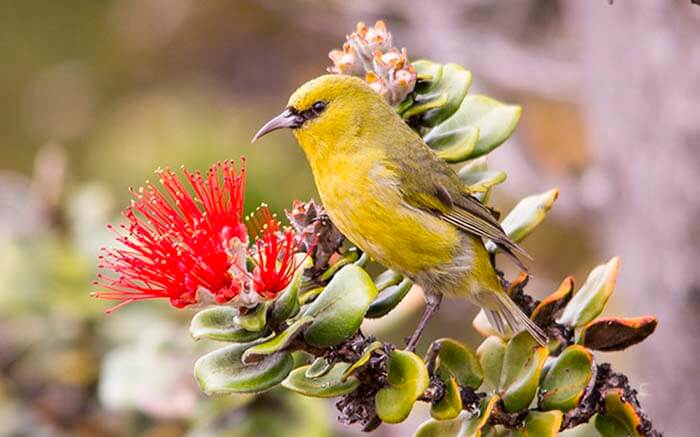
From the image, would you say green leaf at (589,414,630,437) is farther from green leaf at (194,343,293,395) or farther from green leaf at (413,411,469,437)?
green leaf at (194,343,293,395)

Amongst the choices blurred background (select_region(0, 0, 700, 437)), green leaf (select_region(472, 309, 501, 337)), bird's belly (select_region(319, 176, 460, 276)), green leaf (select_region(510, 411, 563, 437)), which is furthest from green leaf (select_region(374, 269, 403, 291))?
blurred background (select_region(0, 0, 700, 437))

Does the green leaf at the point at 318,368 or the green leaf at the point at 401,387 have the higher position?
the green leaf at the point at 401,387

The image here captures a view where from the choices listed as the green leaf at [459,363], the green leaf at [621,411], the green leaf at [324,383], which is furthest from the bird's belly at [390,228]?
the green leaf at [621,411]

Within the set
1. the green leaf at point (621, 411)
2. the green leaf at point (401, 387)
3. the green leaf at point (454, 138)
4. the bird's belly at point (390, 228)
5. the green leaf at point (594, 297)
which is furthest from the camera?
the bird's belly at point (390, 228)

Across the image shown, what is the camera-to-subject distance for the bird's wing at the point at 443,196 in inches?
87.2

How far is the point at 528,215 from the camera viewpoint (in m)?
2.00

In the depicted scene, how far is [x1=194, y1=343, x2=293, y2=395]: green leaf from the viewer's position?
5.40ft

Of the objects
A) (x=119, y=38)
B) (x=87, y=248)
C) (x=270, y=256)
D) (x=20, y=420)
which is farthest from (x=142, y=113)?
(x=270, y=256)

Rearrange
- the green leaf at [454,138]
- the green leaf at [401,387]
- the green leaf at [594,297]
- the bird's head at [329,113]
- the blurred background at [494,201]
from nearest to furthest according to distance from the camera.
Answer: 1. the green leaf at [401,387]
2. the green leaf at [594,297]
3. the green leaf at [454,138]
4. the bird's head at [329,113]
5. the blurred background at [494,201]

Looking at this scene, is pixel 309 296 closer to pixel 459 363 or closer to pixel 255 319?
pixel 255 319

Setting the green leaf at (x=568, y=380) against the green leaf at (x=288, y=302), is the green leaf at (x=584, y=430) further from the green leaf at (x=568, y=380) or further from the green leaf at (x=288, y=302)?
the green leaf at (x=288, y=302)

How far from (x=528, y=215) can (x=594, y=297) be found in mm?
211

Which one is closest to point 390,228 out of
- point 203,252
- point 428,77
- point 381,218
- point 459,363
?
point 381,218

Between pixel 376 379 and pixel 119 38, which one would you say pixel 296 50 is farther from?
pixel 376 379
